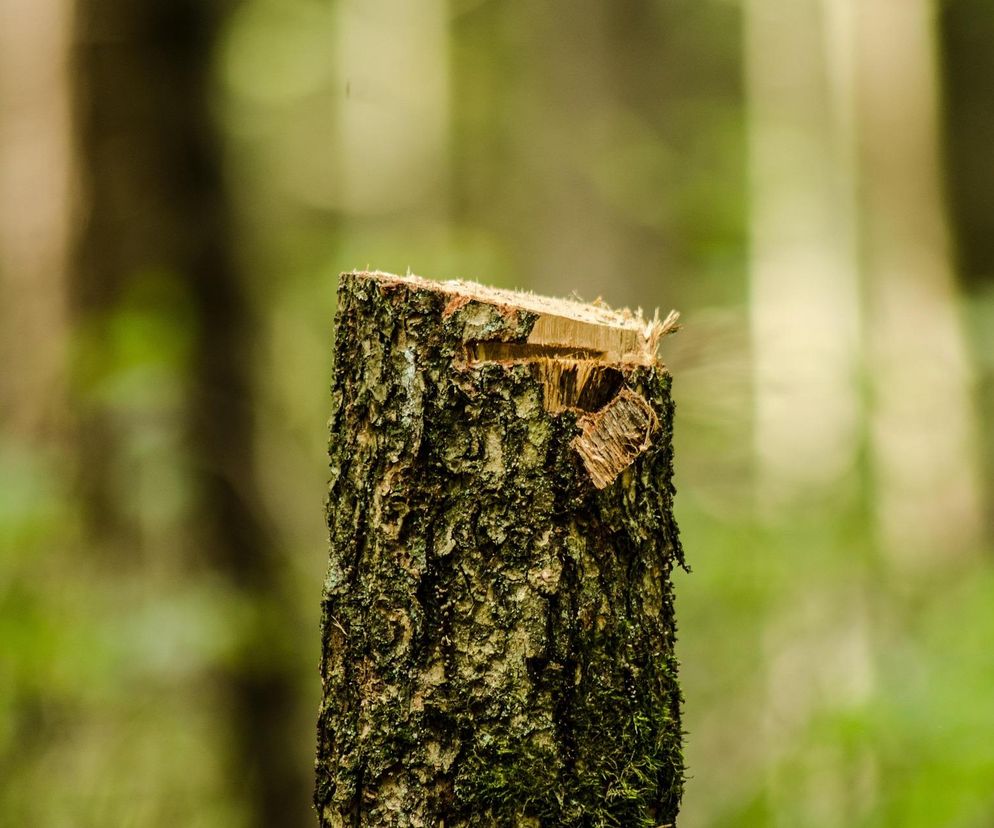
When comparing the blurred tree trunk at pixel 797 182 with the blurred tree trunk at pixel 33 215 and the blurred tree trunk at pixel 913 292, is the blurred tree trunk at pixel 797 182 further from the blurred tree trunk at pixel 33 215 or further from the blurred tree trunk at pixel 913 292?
the blurred tree trunk at pixel 33 215

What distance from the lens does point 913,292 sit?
7492mm

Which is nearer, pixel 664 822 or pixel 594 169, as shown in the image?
pixel 664 822

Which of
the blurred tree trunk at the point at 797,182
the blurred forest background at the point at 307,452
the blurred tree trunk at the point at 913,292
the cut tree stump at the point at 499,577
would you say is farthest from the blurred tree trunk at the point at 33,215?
the blurred tree trunk at the point at 797,182

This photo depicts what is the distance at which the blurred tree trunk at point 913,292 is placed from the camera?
19.8 ft

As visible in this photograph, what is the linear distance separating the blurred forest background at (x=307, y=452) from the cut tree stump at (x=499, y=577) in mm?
508

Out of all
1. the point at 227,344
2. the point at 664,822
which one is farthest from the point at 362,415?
the point at 227,344

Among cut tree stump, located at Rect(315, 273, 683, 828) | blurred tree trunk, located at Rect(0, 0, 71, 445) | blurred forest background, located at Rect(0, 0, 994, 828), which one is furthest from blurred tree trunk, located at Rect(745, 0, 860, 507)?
cut tree stump, located at Rect(315, 273, 683, 828)

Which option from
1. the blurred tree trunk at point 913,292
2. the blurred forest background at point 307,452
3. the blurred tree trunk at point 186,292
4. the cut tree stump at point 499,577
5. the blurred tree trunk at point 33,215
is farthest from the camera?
the blurred tree trunk at point 913,292

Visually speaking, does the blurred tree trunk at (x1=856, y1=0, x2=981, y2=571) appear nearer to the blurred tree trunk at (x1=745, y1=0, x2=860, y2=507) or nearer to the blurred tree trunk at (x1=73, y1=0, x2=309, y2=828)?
the blurred tree trunk at (x1=745, y1=0, x2=860, y2=507)

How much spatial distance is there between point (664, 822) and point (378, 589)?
57 cm

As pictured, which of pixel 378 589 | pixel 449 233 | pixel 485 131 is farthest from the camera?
pixel 485 131

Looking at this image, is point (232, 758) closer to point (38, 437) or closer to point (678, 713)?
point (38, 437)

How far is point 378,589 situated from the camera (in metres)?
1.36

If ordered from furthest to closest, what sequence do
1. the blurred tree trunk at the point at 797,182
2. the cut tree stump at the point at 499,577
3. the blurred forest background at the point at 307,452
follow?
the blurred tree trunk at the point at 797,182, the blurred forest background at the point at 307,452, the cut tree stump at the point at 499,577
